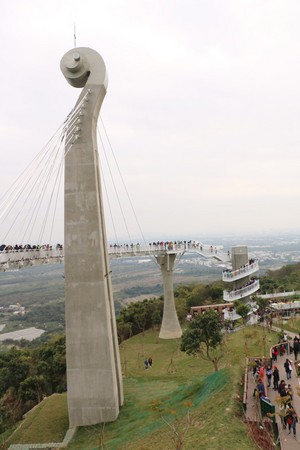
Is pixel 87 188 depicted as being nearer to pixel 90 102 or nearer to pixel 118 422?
pixel 90 102

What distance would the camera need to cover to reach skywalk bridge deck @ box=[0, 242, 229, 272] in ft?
54.2

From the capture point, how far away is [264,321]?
31.9 m

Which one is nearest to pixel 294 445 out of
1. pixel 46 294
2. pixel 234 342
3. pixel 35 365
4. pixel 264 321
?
pixel 234 342

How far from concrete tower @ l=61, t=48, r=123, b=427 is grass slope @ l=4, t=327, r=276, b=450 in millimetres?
1244

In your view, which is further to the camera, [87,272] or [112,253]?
[112,253]

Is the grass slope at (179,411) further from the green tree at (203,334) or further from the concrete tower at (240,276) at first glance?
the concrete tower at (240,276)

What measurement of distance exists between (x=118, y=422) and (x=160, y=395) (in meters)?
2.72

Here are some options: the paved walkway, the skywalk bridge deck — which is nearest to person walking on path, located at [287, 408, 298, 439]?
the paved walkway

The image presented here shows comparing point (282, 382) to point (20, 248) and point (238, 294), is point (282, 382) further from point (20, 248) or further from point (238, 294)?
point (238, 294)

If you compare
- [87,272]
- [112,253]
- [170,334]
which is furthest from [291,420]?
[170,334]

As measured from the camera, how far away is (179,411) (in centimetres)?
1489

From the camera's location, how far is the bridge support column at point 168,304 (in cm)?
3362

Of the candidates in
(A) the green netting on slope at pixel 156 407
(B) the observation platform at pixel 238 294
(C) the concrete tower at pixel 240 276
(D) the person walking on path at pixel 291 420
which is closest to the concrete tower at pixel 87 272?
(A) the green netting on slope at pixel 156 407

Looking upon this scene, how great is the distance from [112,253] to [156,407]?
11670 millimetres
